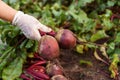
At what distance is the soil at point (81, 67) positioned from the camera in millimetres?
2742

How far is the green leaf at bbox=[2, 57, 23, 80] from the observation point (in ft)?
8.53

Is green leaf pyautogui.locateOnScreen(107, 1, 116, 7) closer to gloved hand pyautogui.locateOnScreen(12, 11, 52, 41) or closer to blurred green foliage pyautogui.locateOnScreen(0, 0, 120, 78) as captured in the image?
blurred green foliage pyautogui.locateOnScreen(0, 0, 120, 78)

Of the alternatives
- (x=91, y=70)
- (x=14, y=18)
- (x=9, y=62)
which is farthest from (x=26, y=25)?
(x=91, y=70)

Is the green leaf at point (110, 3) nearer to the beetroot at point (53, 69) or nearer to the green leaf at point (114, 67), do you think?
the green leaf at point (114, 67)

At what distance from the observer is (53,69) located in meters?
2.68

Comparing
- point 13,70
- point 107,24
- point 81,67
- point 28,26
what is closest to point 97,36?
point 107,24

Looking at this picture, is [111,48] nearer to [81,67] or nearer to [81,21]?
[81,67]

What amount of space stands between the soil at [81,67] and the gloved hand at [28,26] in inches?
15.1

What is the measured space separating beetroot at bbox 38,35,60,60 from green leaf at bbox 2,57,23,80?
192mm

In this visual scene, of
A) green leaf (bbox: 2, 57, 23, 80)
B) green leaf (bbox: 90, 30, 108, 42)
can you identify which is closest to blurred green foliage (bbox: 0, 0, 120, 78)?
green leaf (bbox: 90, 30, 108, 42)

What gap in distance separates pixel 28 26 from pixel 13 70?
14.1 inches

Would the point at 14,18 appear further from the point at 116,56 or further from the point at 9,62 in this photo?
the point at 116,56

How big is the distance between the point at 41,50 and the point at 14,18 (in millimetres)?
321

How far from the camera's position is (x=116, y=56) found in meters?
2.79
